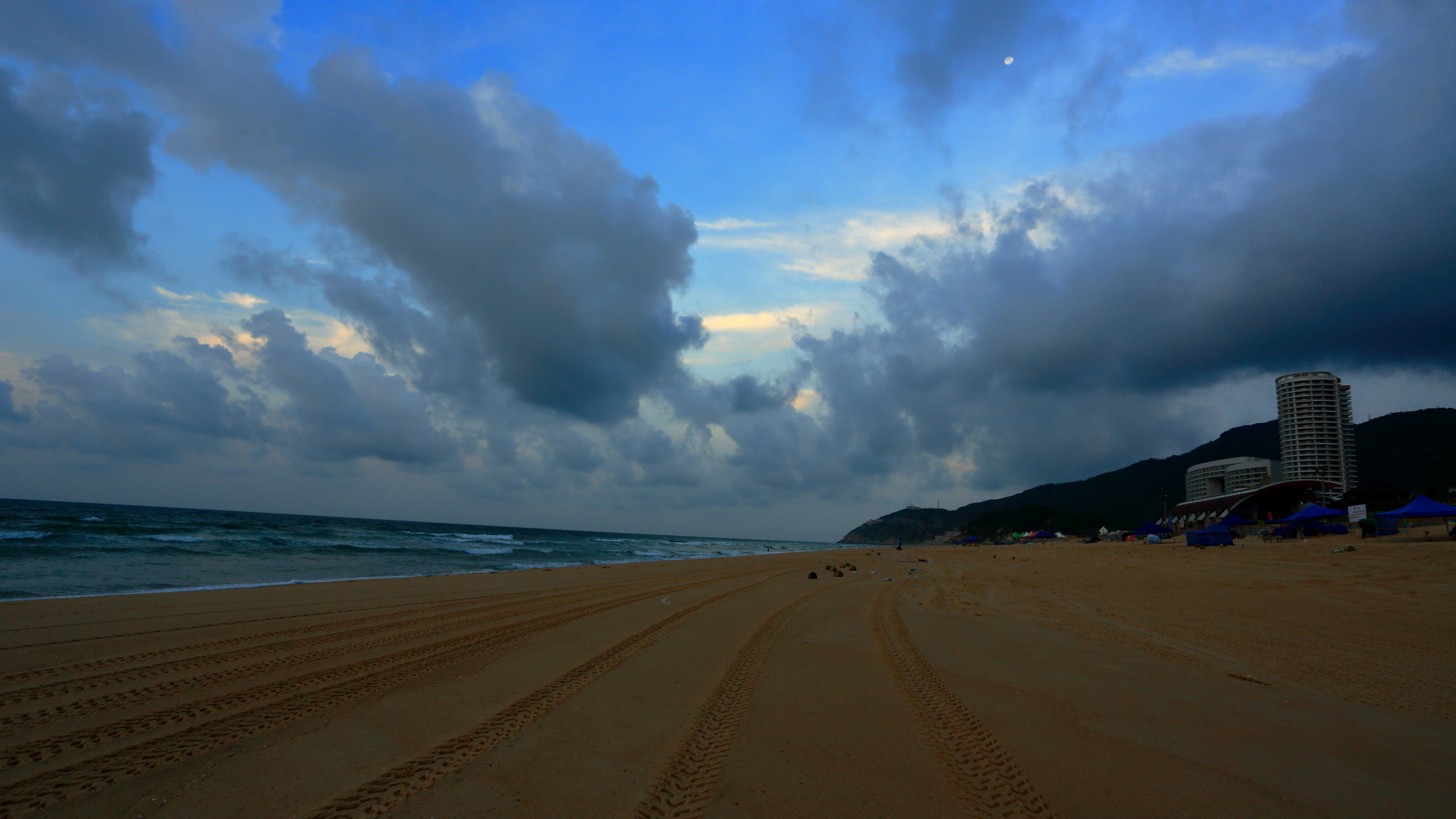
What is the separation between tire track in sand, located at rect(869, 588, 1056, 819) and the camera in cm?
321

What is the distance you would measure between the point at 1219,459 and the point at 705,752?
608ft

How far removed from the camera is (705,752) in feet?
12.9

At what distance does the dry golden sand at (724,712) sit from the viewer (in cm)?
332

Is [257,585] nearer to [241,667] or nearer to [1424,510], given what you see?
[241,667]

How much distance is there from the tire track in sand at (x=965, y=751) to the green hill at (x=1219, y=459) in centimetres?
9458

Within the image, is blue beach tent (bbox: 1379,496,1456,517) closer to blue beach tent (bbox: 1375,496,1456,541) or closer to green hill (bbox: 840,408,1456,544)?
blue beach tent (bbox: 1375,496,1456,541)

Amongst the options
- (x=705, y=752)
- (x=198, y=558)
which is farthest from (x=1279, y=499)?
(x=198, y=558)

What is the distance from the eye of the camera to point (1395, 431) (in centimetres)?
13062

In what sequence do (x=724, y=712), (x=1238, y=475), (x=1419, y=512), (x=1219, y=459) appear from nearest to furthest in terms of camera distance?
(x=724, y=712) → (x=1419, y=512) → (x=1238, y=475) → (x=1219, y=459)

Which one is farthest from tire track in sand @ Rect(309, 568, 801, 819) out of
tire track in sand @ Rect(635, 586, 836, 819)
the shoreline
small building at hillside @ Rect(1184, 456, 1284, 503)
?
small building at hillside @ Rect(1184, 456, 1284, 503)

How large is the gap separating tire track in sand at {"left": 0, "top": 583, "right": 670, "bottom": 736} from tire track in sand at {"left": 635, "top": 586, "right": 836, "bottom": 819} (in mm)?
4624

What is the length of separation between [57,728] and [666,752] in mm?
4599

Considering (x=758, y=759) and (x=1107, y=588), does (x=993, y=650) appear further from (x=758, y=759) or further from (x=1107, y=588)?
(x=1107, y=588)

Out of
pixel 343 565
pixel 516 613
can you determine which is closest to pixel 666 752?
pixel 516 613
